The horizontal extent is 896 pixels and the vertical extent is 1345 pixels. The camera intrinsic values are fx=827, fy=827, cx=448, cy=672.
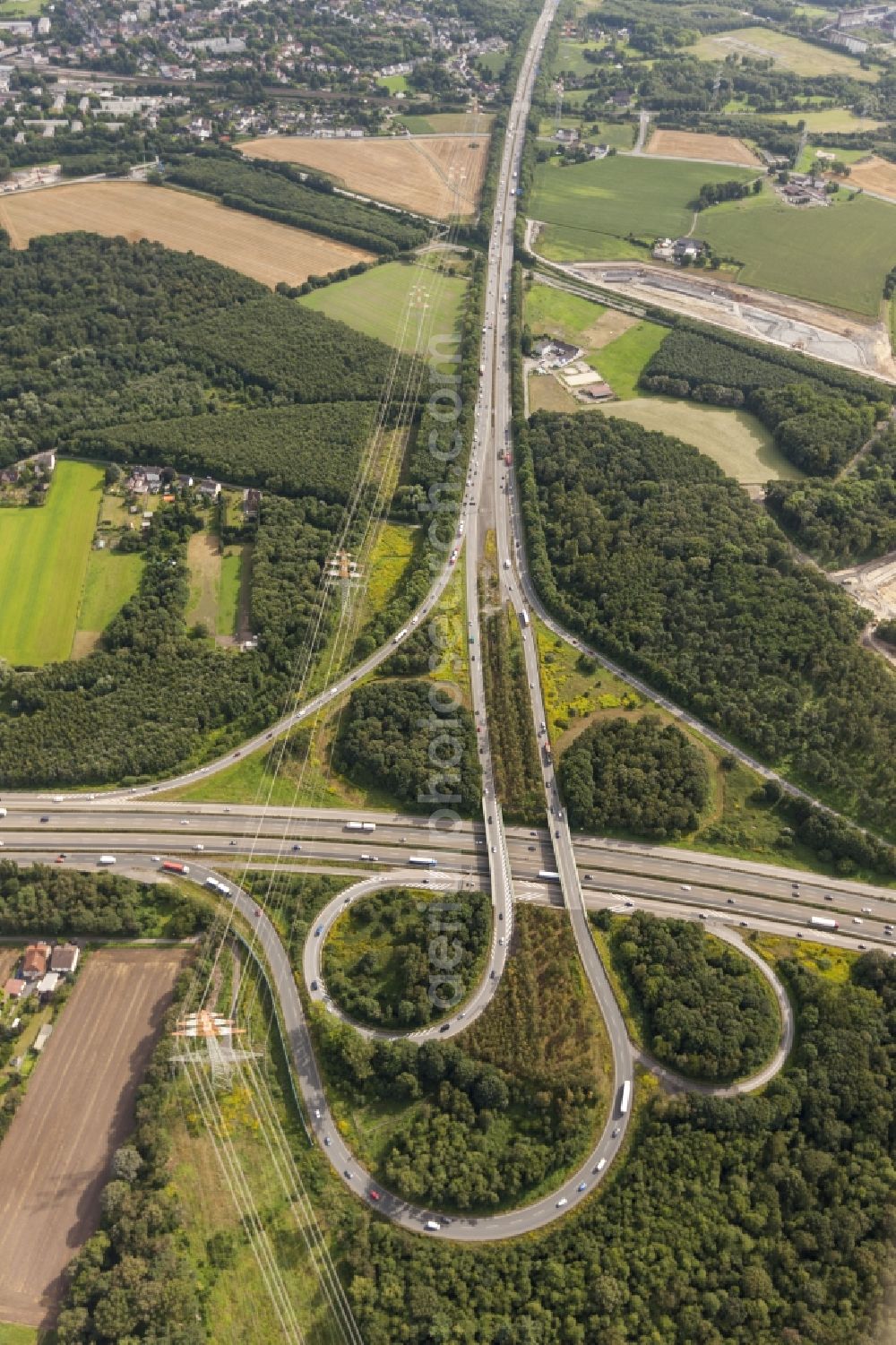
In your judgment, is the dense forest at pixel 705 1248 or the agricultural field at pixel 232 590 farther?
the agricultural field at pixel 232 590

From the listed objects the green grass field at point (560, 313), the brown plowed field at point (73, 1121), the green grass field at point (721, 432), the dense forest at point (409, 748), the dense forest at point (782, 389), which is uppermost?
the green grass field at point (560, 313)

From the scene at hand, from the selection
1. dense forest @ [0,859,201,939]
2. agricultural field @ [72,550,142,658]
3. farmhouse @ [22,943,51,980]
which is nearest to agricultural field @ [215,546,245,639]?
agricultural field @ [72,550,142,658]

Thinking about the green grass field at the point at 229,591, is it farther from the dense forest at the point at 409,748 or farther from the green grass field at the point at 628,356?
the green grass field at the point at 628,356

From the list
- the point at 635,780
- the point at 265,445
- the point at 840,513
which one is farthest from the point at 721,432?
the point at 265,445

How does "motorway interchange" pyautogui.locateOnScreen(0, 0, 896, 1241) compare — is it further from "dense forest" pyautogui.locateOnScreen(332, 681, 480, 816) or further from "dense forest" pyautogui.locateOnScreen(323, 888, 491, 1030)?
"dense forest" pyautogui.locateOnScreen(332, 681, 480, 816)

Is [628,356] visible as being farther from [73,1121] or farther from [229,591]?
[73,1121]

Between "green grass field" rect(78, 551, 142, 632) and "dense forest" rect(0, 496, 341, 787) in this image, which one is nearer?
"dense forest" rect(0, 496, 341, 787)

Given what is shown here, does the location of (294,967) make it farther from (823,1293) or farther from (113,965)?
(823,1293)

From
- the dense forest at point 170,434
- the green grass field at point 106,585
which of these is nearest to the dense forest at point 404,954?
the dense forest at point 170,434
